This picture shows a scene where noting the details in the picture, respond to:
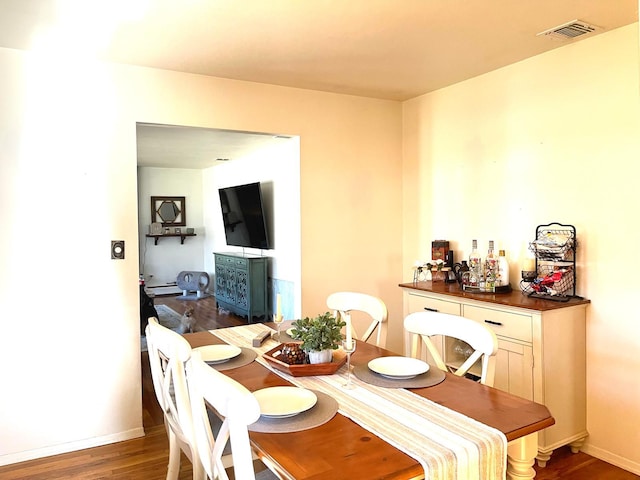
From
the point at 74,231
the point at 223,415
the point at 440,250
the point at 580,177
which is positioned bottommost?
the point at 223,415

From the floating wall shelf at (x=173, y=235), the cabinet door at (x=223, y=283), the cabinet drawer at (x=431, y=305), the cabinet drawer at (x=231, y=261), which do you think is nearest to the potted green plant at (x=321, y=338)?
the cabinet drawer at (x=431, y=305)

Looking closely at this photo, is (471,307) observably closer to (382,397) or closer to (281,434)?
(382,397)

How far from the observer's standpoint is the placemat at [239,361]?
1.97 meters

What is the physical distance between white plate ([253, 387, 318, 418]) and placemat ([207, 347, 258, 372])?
13.3 inches

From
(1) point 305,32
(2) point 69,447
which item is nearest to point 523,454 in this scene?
(1) point 305,32

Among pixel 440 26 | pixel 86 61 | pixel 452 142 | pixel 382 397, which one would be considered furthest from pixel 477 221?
pixel 86 61

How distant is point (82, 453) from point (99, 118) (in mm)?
2041

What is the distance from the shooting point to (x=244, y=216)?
6.89 m

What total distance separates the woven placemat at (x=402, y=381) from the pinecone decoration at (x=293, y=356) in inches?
8.4

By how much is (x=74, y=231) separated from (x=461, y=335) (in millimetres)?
2336

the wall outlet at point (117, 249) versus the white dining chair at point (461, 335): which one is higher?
the wall outlet at point (117, 249)

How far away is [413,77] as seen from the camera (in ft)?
11.4

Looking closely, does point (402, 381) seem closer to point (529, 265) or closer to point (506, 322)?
point (506, 322)

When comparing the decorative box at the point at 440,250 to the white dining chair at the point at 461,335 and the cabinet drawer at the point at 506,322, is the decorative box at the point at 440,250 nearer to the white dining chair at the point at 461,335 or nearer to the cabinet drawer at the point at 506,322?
the cabinet drawer at the point at 506,322
